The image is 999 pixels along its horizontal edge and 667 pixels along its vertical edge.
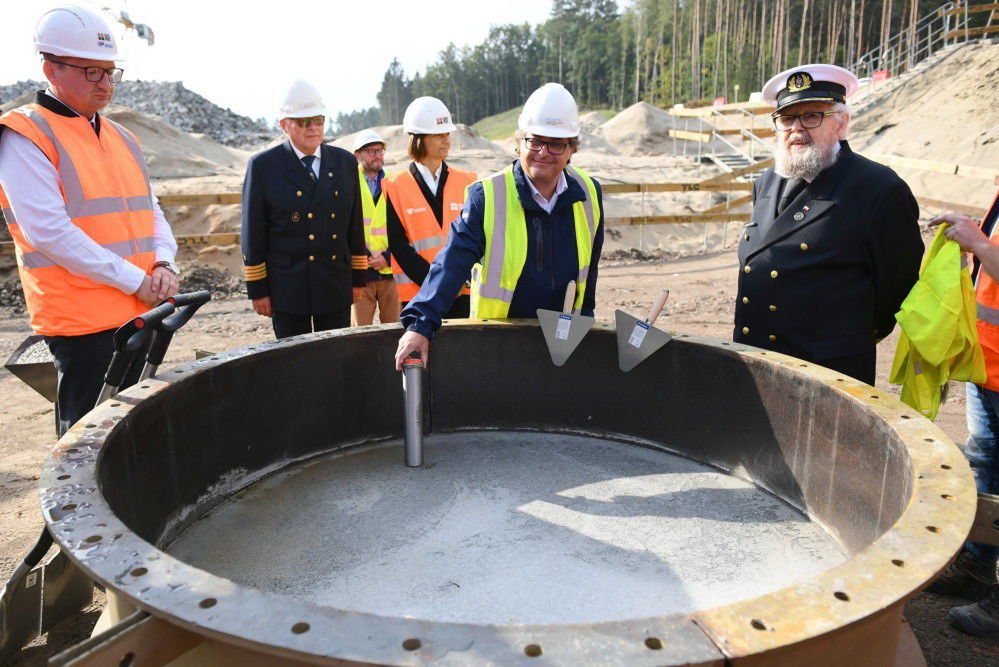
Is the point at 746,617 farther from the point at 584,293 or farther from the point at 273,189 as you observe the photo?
the point at 273,189

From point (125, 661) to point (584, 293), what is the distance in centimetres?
226

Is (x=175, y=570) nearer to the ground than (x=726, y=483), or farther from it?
farther from it

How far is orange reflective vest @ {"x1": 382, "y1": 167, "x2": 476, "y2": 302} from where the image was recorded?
4199 mm

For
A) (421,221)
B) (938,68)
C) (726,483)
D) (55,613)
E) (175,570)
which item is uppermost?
(938,68)

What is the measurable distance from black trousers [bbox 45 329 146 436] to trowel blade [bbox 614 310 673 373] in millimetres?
1842

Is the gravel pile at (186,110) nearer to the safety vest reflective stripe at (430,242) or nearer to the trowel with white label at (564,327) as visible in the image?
the safety vest reflective stripe at (430,242)

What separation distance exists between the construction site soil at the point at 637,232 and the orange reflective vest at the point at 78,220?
3.49 feet

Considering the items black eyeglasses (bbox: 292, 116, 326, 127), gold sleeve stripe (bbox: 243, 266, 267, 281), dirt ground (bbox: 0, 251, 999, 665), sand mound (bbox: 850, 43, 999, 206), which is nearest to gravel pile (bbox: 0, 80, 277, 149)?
sand mound (bbox: 850, 43, 999, 206)

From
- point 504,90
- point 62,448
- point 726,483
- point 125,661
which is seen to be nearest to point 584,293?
point 726,483

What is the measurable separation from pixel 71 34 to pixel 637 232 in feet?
40.0

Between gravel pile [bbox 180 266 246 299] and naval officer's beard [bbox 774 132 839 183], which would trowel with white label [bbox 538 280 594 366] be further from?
gravel pile [bbox 180 266 246 299]

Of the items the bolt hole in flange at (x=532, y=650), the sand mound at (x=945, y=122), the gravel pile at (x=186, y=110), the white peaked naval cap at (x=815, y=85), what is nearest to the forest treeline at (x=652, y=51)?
the sand mound at (x=945, y=122)

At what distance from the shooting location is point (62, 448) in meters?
1.89

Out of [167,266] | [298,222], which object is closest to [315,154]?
[298,222]
